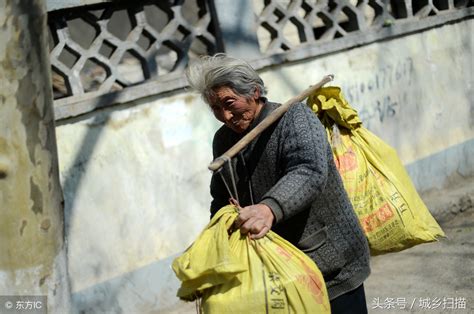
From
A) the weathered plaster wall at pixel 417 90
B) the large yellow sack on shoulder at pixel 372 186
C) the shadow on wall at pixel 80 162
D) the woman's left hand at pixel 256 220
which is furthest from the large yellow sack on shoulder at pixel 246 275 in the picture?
the weathered plaster wall at pixel 417 90

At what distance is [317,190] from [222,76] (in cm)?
51

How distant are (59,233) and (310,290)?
0.86 meters

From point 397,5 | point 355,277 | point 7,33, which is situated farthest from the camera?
point 397,5

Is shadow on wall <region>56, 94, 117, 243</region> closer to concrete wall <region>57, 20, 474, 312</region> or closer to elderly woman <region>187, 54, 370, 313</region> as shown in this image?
concrete wall <region>57, 20, 474, 312</region>

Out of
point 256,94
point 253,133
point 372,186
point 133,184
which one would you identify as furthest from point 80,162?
point 253,133

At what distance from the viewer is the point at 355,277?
307cm

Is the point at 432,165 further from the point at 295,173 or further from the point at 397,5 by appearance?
the point at 295,173

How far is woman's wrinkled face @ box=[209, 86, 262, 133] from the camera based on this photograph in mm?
2953

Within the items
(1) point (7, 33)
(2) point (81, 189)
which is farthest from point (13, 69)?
(2) point (81, 189)

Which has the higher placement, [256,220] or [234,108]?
[234,108]

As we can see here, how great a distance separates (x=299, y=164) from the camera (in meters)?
2.83

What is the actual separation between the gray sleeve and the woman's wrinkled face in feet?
0.42

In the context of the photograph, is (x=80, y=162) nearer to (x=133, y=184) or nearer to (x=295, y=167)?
(x=133, y=184)

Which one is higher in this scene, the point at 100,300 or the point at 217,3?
the point at 217,3
